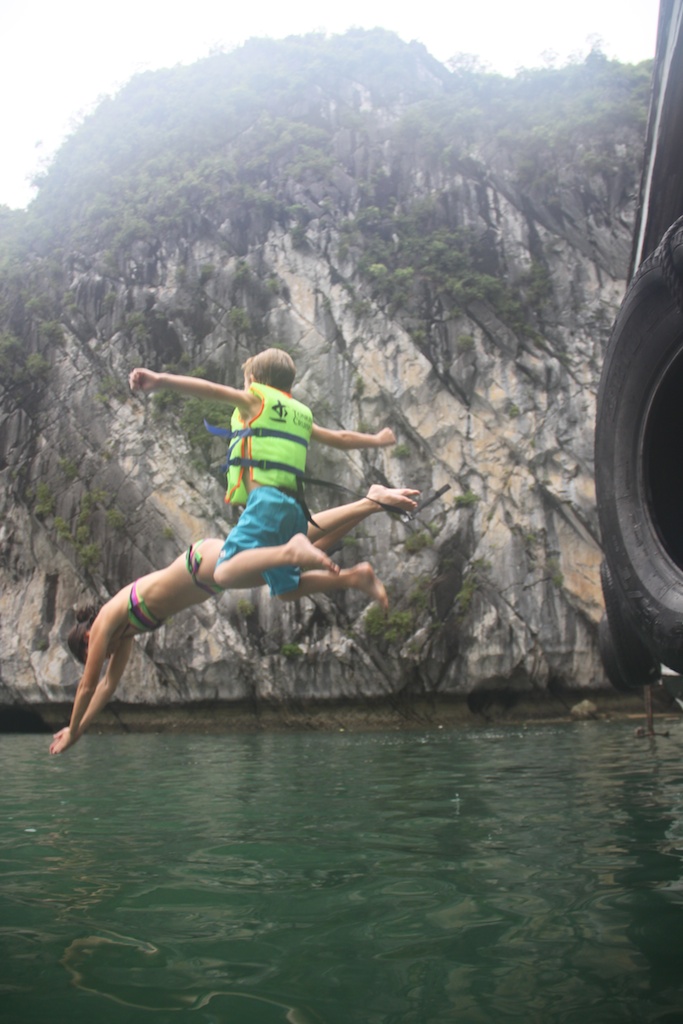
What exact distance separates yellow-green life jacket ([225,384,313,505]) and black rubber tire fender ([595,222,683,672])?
175cm

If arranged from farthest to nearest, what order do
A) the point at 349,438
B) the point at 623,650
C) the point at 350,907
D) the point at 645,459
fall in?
the point at 623,650, the point at 645,459, the point at 349,438, the point at 350,907

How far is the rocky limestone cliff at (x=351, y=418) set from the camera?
24.4 metres

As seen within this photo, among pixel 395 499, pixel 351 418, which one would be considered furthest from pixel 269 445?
pixel 351 418

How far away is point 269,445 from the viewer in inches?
138

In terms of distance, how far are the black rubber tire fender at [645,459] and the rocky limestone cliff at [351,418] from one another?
20024 mm

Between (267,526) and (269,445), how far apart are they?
0.35m

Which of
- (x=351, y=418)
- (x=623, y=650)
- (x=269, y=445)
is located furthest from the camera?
(x=351, y=418)

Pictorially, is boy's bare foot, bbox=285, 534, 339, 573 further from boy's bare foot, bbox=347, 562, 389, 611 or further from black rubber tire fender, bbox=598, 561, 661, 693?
black rubber tire fender, bbox=598, 561, 661, 693

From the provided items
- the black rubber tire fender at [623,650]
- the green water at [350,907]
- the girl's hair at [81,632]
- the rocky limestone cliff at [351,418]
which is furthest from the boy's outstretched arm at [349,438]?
the rocky limestone cliff at [351,418]

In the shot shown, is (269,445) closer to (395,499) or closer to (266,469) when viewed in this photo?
(266,469)

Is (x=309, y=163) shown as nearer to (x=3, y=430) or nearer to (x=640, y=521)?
(x=3, y=430)

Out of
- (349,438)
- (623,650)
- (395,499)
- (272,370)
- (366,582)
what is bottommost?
(623,650)

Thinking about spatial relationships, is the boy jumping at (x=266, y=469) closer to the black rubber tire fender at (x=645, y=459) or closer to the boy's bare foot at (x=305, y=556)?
the boy's bare foot at (x=305, y=556)

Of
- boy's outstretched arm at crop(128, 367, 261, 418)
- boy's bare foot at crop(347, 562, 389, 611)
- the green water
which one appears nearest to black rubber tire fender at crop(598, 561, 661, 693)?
the green water
